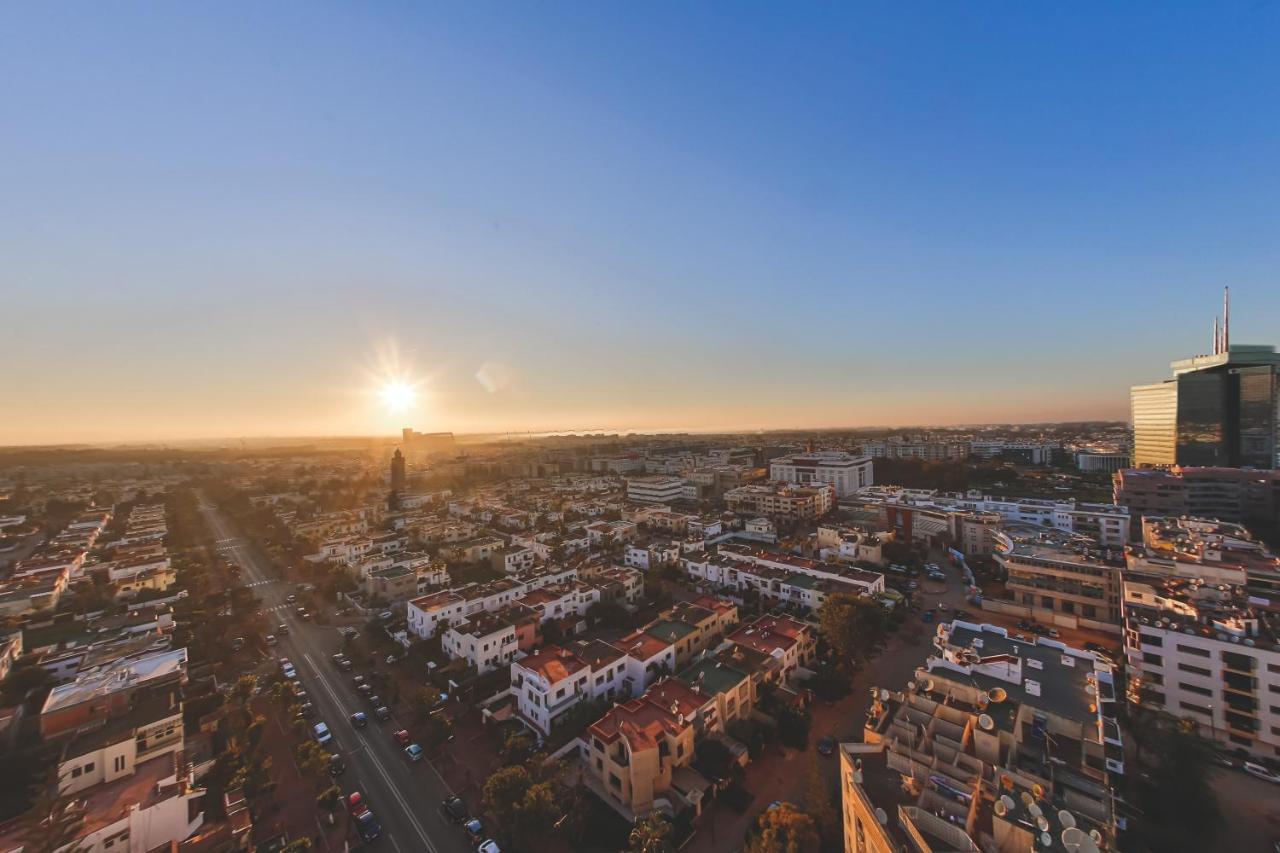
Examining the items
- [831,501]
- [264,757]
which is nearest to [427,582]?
[264,757]

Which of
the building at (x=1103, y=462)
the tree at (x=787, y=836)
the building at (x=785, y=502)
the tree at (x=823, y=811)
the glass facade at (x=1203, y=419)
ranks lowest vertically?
the tree at (x=823, y=811)

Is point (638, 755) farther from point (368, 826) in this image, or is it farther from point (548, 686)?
point (368, 826)

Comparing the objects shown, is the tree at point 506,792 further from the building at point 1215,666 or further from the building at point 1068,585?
the building at point 1068,585

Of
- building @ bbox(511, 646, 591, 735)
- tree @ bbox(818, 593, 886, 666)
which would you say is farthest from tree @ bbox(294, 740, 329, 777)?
tree @ bbox(818, 593, 886, 666)

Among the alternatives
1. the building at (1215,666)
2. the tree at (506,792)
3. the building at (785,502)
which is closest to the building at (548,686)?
the tree at (506,792)

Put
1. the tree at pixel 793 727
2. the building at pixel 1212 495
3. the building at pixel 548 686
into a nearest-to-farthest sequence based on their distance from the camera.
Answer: the tree at pixel 793 727
the building at pixel 548 686
the building at pixel 1212 495

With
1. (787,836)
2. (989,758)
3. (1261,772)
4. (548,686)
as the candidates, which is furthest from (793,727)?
(1261,772)

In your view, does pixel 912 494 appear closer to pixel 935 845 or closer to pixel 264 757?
pixel 935 845
